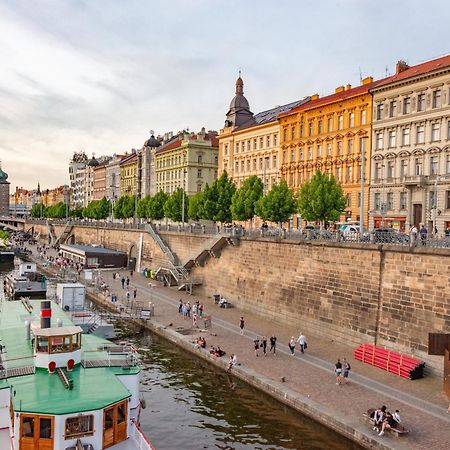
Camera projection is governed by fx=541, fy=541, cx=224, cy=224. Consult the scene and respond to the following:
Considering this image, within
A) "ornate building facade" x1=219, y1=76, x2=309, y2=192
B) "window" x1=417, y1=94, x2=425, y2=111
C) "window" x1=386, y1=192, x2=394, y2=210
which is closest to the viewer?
"window" x1=417, y1=94, x2=425, y2=111

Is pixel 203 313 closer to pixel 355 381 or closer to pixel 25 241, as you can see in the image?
pixel 355 381

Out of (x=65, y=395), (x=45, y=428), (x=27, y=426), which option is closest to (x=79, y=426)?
(x=45, y=428)

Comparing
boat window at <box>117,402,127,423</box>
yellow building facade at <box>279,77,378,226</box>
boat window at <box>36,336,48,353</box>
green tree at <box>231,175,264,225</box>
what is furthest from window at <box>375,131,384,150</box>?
boat window at <box>117,402,127,423</box>

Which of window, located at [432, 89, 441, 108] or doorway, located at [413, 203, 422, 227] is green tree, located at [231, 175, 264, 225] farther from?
window, located at [432, 89, 441, 108]

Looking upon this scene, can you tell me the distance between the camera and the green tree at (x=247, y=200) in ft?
194

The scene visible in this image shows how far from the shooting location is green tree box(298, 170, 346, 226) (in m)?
50.5

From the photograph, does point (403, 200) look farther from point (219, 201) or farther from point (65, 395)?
point (65, 395)

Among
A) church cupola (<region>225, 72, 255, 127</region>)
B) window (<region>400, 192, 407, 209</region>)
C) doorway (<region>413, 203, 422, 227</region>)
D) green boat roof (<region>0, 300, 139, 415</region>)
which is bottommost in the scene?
green boat roof (<region>0, 300, 139, 415</region>)

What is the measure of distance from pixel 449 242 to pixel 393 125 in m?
30.8

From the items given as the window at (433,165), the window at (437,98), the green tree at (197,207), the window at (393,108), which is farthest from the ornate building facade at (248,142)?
the window at (437,98)

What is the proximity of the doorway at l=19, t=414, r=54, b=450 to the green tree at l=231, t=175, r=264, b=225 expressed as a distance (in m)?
43.9

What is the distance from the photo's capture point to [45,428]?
53.1ft

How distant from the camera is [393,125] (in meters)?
57.6

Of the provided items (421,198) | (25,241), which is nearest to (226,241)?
(421,198)
